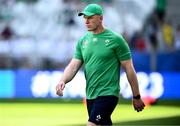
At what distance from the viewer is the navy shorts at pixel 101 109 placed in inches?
292

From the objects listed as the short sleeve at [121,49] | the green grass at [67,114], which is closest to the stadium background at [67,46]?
the green grass at [67,114]

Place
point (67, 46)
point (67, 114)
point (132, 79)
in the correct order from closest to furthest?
point (132, 79)
point (67, 114)
point (67, 46)

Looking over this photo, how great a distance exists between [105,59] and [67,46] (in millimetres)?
14843

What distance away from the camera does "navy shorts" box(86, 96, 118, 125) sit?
742 cm

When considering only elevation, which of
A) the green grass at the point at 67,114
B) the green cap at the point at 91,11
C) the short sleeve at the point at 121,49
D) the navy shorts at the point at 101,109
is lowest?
the green grass at the point at 67,114

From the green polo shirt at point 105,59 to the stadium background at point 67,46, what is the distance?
12.7m

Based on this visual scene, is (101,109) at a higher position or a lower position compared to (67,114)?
higher

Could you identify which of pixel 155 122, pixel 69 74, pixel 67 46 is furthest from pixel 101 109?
pixel 67 46

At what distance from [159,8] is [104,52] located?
15.1 m

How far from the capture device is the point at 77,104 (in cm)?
2020

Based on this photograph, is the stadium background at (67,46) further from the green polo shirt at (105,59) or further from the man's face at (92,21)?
the man's face at (92,21)

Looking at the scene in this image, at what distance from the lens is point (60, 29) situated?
22.6m

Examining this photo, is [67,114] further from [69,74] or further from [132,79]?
[132,79]

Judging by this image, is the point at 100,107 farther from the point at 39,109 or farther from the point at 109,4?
the point at 109,4
